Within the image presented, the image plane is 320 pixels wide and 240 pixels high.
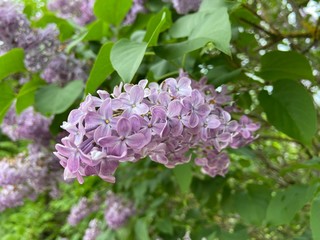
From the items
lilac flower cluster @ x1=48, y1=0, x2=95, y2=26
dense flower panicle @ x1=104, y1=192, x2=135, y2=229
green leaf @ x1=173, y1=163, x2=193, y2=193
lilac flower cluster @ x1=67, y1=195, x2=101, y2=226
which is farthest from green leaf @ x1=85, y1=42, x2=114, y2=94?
lilac flower cluster @ x1=67, y1=195, x2=101, y2=226

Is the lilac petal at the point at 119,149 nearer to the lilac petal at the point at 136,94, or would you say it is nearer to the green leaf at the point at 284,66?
the lilac petal at the point at 136,94

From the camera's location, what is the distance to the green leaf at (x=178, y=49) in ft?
2.59

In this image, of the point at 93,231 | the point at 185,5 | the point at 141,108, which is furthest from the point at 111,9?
the point at 93,231

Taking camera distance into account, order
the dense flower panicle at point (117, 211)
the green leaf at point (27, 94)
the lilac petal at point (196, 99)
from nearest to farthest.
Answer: the lilac petal at point (196, 99)
the green leaf at point (27, 94)
the dense flower panicle at point (117, 211)

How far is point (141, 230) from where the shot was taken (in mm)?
1464

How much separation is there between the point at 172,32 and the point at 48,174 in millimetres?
717

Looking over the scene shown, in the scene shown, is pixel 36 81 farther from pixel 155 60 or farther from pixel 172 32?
pixel 172 32

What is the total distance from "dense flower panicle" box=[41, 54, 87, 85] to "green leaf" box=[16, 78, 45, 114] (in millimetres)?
29

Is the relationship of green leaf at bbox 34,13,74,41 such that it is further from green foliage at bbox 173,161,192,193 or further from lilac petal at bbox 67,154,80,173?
lilac petal at bbox 67,154,80,173

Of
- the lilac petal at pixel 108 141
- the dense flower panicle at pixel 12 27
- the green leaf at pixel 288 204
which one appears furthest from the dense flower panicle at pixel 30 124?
the lilac petal at pixel 108 141

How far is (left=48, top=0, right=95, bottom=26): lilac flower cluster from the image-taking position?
4.99 feet

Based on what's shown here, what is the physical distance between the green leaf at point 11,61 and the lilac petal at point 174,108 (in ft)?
1.95

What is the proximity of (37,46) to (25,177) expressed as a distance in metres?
0.46

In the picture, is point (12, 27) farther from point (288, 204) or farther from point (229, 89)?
point (288, 204)
